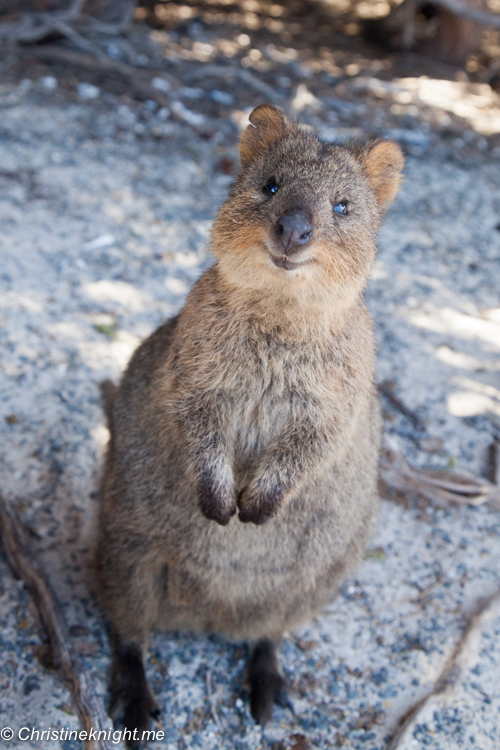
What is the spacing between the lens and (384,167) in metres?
2.96

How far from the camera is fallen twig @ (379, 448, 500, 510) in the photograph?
13.8 ft

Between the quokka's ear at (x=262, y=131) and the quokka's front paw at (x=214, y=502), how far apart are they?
4.59ft

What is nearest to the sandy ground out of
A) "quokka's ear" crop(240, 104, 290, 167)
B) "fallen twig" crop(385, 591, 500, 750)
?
Answer: "fallen twig" crop(385, 591, 500, 750)

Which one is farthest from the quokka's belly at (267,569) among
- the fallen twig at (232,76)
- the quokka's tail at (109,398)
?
the fallen twig at (232,76)

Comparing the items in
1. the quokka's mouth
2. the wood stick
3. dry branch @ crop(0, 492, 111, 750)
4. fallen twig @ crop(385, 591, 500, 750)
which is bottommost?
fallen twig @ crop(385, 591, 500, 750)

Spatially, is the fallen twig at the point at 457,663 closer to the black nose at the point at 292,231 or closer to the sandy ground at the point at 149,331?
the sandy ground at the point at 149,331

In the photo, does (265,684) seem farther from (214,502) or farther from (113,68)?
(113,68)

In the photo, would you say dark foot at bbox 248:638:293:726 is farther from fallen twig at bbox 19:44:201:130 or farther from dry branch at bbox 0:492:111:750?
fallen twig at bbox 19:44:201:130

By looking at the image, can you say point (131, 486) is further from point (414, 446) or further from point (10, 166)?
point (10, 166)

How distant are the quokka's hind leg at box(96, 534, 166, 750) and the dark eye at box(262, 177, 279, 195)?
159cm

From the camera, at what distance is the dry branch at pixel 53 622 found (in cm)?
265

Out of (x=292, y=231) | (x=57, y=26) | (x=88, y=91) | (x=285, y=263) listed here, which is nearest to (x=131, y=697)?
(x=285, y=263)

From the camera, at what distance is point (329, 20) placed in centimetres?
1060

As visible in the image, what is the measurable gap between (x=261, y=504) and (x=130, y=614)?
0.93 meters
